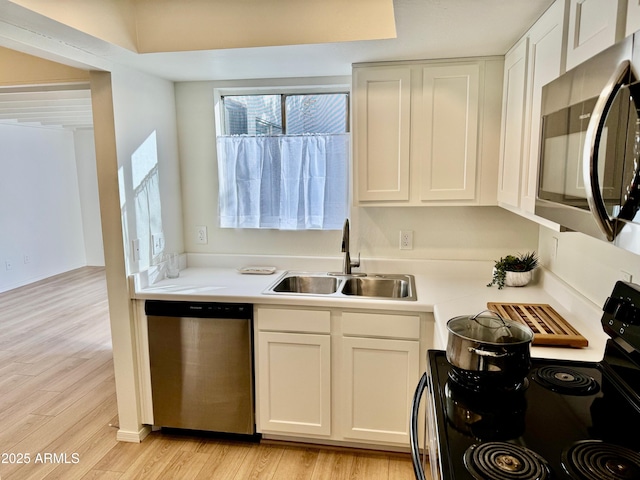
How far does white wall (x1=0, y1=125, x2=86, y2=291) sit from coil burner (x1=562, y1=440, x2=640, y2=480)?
682cm

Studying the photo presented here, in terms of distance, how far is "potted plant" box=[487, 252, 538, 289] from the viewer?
2379 mm

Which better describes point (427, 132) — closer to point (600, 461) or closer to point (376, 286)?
point (376, 286)

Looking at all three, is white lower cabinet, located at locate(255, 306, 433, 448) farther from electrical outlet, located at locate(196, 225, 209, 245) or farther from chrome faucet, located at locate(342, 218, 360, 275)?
electrical outlet, located at locate(196, 225, 209, 245)

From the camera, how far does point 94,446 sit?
2.48m

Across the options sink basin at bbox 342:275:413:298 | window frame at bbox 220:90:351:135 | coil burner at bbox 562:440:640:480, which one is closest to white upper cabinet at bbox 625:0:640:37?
coil burner at bbox 562:440:640:480

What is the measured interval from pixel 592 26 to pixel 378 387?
5.99 feet

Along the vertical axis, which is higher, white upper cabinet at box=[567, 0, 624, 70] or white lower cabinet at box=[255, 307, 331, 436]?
white upper cabinet at box=[567, 0, 624, 70]

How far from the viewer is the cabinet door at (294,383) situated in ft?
7.61

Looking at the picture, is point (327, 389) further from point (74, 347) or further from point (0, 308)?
point (0, 308)

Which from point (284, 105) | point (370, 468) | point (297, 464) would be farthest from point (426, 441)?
point (284, 105)

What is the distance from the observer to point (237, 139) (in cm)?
291

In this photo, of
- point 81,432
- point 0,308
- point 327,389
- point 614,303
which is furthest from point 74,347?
point 614,303

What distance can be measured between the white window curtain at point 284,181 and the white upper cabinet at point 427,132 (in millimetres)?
407

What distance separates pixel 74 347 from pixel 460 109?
3811mm
